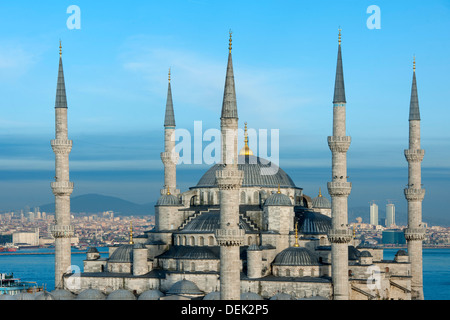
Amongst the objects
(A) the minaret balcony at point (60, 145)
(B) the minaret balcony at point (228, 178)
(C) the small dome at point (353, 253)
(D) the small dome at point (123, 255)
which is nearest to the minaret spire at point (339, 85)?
(B) the minaret balcony at point (228, 178)

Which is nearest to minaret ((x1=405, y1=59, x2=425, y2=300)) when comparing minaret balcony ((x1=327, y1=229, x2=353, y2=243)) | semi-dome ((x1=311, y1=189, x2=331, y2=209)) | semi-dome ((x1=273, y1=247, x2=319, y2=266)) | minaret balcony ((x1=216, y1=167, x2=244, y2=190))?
semi-dome ((x1=311, y1=189, x2=331, y2=209))

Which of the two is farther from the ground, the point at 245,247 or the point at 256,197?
the point at 256,197

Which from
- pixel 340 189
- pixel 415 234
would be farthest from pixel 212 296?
pixel 415 234

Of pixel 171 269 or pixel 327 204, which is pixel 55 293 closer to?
pixel 171 269

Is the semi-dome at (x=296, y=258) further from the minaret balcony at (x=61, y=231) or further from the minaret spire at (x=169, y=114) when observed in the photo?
the minaret spire at (x=169, y=114)

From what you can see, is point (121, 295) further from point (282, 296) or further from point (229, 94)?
point (229, 94)

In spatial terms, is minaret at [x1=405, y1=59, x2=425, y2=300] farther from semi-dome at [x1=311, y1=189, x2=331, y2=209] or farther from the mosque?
semi-dome at [x1=311, y1=189, x2=331, y2=209]
